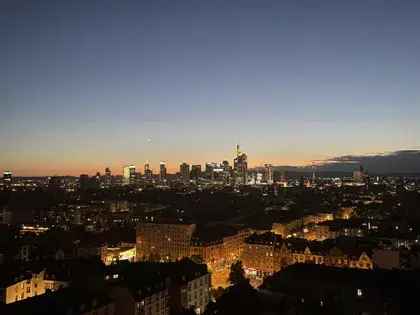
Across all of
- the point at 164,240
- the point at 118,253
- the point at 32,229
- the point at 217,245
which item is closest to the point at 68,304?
the point at 118,253

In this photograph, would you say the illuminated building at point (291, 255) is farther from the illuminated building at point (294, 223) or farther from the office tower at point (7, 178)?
the office tower at point (7, 178)

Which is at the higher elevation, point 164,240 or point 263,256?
point 263,256

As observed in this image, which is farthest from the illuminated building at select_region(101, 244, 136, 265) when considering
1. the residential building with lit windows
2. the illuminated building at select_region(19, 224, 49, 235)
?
the illuminated building at select_region(19, 224, 49, 235)

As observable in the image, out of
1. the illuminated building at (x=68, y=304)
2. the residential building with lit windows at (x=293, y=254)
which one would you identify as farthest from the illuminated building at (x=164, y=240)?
the illuminated building at (x=68, y=304)

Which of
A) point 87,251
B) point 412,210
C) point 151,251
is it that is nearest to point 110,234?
point 151,251

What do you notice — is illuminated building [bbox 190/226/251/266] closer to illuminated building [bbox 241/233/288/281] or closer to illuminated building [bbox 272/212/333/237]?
illuminated building [bbox 241/233/288/281]

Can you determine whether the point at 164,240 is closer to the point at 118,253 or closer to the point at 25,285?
the point at 118,253
